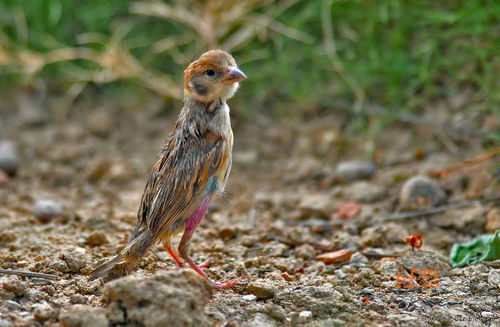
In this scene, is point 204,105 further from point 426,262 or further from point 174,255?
point 426,262

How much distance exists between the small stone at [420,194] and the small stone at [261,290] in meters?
1.97

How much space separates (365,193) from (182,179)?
202 centimetres

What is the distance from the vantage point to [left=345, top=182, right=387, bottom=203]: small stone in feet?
18.6

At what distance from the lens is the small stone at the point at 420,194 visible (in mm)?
5320

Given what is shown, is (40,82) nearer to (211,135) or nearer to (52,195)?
(52,195)

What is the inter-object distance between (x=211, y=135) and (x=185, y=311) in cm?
145

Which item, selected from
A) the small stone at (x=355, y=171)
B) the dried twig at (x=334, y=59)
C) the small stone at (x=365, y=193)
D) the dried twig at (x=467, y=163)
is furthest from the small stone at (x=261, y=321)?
the dried twig at (x=334, y=59)

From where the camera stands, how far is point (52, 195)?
6.27 m

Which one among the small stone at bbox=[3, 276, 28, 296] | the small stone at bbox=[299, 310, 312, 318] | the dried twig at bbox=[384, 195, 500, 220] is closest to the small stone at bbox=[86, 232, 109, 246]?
the small stone at bbox=[3, 276, 28, 296]

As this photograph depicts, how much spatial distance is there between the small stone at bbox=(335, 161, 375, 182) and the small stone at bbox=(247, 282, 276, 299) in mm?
2458

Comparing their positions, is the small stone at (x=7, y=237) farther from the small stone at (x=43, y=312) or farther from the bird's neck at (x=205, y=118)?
the small stone at (x=43, y=312)

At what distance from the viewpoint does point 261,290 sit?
3.67 meters

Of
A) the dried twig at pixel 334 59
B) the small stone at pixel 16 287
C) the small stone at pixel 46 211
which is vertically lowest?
the small stone at pixel 16 287

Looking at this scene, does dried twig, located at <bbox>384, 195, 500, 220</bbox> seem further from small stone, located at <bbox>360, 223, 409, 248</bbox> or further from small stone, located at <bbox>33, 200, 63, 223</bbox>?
small stone, located at <bbox>33, 200, 63, 223</bbox>
